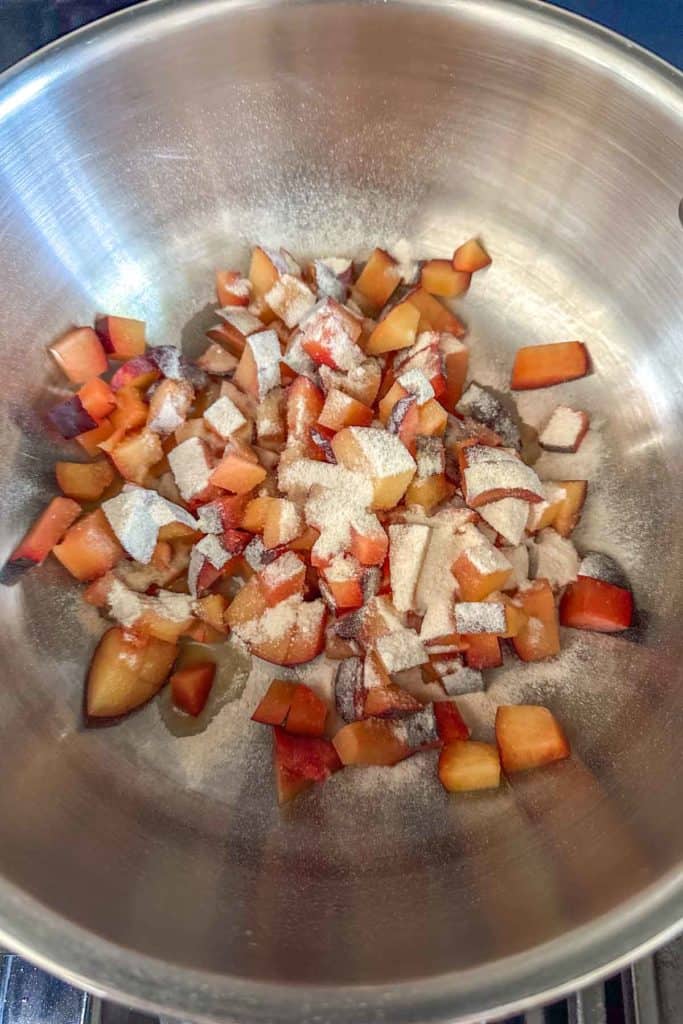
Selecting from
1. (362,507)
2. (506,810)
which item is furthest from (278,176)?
(506,810)

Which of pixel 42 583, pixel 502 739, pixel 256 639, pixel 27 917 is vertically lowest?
pixel 27 917

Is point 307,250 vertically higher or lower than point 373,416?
higher

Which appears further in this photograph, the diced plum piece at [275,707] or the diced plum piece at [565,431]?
the diced plum piece at [565,431]

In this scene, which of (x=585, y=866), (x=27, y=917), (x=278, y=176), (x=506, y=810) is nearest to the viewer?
(x=27, y=917)

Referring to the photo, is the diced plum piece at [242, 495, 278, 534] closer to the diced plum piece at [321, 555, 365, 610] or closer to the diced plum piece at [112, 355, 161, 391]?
the diced plum piece at [321, 555, 365, 610]

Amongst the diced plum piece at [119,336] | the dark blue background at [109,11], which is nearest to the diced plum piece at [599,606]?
the diced plum piece at [119,336]

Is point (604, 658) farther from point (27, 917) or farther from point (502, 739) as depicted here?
point (27, 917)

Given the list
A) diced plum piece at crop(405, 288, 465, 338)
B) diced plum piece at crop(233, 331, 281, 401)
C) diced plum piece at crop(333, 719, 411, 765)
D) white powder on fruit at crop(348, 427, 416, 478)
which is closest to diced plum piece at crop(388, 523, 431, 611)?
white powder on fruit at crop(348, 427, 416, 478)

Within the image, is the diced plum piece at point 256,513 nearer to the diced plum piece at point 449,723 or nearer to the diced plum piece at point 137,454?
the diced plum piece at point 137,454
